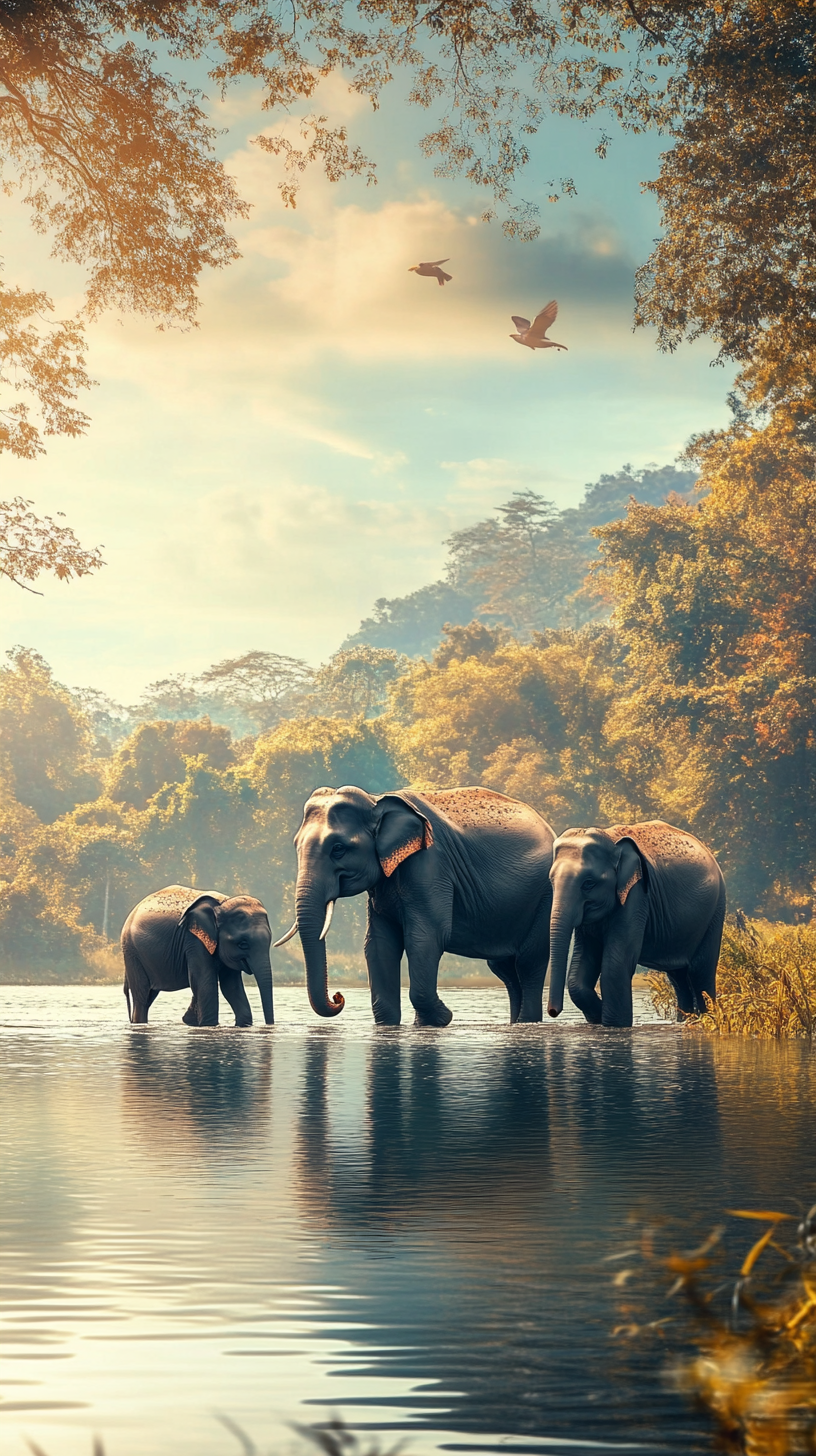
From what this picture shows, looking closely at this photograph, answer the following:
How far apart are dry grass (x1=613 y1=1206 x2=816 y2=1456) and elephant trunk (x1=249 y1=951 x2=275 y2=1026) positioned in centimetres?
1267

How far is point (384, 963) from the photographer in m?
17.6

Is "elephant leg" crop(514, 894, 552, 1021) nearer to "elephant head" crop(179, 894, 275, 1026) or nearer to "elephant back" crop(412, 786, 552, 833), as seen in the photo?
"elephant back" crop(412, 786, 552, 833)

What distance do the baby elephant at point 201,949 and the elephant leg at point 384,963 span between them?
47.2 inches

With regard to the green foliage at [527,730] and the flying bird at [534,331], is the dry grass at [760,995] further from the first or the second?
the green foliage at [527,730]

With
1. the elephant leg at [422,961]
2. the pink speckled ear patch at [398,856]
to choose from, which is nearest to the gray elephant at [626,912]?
the elephant leg at [422,961]

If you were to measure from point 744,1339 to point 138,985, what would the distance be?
17.8 meters

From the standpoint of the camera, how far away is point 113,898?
2299 inches

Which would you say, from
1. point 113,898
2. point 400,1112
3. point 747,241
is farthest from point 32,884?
point 400,1112

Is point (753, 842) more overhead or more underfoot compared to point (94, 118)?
more underfoot

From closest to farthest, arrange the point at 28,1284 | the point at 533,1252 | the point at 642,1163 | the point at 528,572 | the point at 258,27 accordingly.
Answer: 1. the point at 28,1284
2. the point at 533,1252
3. the point at 642,1163
4. the point at 258,27
5. the point at 528,572

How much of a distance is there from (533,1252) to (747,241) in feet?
60.3

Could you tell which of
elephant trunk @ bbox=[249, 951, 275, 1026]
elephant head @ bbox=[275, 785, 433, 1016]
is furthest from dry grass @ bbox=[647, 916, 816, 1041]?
elephant trunk @ bbox=[249, 951, 275, 1026]

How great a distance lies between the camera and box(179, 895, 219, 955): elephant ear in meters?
18.8

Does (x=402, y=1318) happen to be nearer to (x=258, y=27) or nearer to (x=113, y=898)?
(x=258, y=27)
